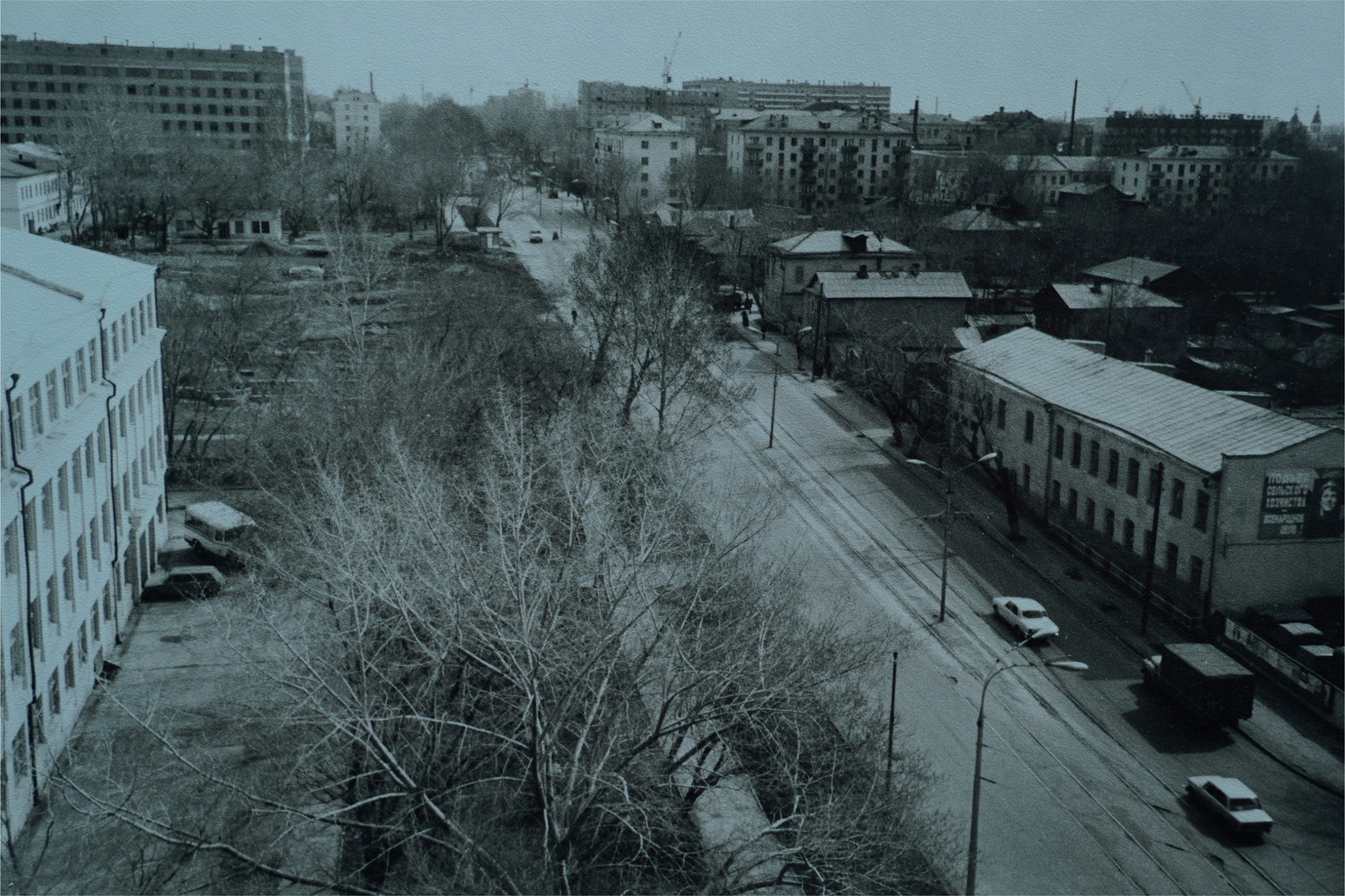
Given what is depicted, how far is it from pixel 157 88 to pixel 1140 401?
9962cm

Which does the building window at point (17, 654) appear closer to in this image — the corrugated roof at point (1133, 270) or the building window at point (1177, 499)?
the building window at point (1177, 499)

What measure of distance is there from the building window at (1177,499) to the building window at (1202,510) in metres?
0.45

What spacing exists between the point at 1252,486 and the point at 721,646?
15.7 metres

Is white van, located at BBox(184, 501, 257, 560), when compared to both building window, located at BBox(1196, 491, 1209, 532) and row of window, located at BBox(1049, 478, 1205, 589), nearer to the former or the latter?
row of window, located at BBox(1049, 478, 1205, 589)

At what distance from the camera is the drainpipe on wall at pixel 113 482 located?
22.8 metres

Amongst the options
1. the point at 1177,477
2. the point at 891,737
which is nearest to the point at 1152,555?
the point at 1177,477

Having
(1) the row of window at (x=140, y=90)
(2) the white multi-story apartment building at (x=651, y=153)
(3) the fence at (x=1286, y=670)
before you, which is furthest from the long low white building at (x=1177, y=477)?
(1) the row of window at (x=140, y=90)

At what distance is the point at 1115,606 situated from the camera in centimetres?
2564

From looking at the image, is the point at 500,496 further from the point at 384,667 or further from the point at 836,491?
the point at 836,491

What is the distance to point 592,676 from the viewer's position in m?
14.1

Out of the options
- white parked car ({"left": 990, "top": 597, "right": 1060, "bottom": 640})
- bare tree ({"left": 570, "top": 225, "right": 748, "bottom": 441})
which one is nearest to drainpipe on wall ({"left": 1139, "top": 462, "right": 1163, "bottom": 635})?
white parked car ({"left": 990, "top": 597, "right": 1060, "bottom": 640})

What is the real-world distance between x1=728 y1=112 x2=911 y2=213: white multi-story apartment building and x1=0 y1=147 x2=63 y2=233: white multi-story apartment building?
50.2m

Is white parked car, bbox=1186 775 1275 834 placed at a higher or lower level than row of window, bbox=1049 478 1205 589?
lower

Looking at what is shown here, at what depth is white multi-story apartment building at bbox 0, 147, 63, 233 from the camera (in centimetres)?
6688
